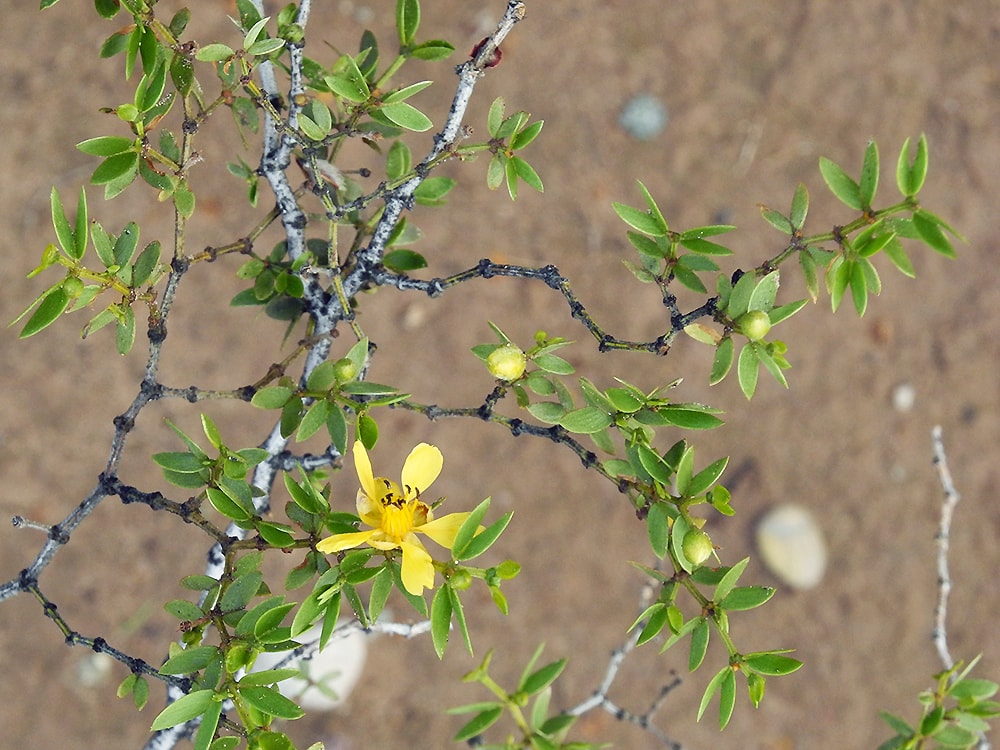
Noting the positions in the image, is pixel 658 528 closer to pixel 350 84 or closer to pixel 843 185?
pixel 843 185

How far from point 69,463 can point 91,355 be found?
0.37 m

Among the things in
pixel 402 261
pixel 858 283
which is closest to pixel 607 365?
pixel 402 261

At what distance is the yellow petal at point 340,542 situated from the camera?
100cm

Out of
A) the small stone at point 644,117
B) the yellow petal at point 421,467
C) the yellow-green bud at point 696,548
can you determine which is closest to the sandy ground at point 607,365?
the small stone at point 644,117

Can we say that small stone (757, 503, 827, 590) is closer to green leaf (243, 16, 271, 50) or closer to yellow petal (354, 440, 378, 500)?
yellow petal (354, 440, 378, 500)

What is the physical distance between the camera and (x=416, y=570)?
3.27ft

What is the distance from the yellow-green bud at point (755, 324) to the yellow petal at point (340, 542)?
20.5 inches

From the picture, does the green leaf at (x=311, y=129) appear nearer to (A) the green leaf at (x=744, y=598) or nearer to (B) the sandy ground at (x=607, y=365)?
(A) the green leaf at (x=744, y=598)

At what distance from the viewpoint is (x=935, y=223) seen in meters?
1.01

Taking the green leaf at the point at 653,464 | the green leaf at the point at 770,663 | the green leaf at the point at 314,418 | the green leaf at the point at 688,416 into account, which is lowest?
the green leaf at the point at 770,663

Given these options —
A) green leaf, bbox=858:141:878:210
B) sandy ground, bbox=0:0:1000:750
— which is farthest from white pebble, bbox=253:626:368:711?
green leaf, bbox=858:141:878:210

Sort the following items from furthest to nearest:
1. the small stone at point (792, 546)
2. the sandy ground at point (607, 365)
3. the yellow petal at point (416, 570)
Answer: the small stone at point (792, 546), the sandy ground at point (607, 365), the yellow petal at point (416, 570)

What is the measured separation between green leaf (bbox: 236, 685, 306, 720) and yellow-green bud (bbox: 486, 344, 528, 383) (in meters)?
0.47

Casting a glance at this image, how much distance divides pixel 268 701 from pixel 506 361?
0.51 meters
